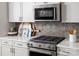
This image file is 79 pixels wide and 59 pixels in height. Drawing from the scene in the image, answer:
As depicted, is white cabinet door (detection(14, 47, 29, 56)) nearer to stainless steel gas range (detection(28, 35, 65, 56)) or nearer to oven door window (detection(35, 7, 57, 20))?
stainless steel gas range (detection(28, 35, 65, 56))

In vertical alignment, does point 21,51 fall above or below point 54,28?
below

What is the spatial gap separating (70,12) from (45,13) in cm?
43

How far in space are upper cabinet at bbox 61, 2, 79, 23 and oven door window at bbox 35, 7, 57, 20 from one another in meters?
0.15

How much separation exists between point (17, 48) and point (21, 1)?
0.93 metres

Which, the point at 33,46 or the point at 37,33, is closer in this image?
the point at 33,46

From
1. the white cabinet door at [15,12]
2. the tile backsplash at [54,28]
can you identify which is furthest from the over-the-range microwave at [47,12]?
the white cabinet door at [15,12]

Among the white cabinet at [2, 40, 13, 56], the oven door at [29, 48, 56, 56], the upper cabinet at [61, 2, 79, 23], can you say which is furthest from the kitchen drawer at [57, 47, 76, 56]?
the white cabinet at [2, 40, 13, 56]

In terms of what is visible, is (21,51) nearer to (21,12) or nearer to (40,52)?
(40,52)

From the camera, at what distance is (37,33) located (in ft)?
8.73

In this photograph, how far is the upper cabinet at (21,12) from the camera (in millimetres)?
2506

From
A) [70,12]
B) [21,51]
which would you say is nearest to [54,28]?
[70,12]

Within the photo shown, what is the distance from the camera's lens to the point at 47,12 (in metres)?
2.26

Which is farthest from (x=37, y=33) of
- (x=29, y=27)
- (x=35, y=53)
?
(x=35, y=53)

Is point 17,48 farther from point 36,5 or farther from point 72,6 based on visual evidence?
point 72,6
